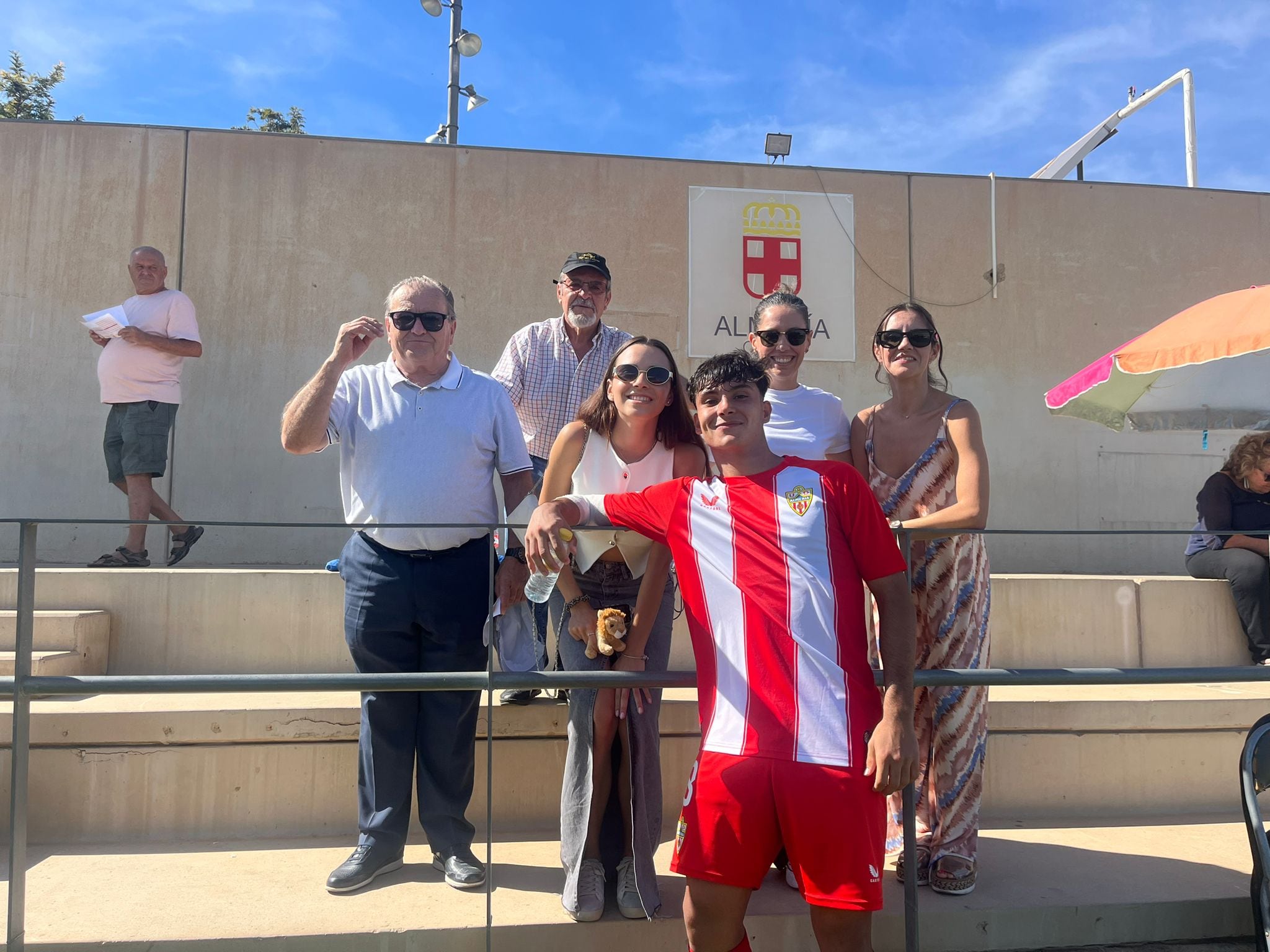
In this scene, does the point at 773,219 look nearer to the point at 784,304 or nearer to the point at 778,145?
the point at 778,145

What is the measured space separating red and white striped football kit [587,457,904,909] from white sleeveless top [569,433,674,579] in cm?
41

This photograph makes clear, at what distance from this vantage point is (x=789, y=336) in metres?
2.78

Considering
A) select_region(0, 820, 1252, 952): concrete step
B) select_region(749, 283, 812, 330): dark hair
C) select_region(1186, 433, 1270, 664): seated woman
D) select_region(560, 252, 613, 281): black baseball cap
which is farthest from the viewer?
select_region(1186, 433, 1270, 664): seated woman

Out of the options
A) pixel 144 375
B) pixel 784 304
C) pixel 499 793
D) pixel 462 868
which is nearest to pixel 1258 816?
pixel 784 304

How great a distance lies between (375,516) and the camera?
105 inches

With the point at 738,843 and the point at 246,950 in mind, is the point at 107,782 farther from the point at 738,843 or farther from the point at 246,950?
the point at 738,843

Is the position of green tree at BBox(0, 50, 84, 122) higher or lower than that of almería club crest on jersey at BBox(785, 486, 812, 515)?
higher

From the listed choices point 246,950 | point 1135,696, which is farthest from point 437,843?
point 1135,696

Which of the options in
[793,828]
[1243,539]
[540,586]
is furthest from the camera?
[1243,539]

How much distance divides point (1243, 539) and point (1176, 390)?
3.16 ft

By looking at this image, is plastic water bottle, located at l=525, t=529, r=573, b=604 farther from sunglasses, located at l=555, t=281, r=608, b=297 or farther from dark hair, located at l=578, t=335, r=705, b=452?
sunglasses, located at l=555, t=281, r=608, b=297

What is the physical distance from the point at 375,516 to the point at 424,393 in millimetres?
415

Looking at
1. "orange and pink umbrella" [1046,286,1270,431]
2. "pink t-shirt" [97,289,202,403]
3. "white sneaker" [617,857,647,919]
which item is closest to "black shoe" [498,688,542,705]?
"white sneaker" [617,857,647,919]

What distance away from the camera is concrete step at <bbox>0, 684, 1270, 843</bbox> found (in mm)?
2928
